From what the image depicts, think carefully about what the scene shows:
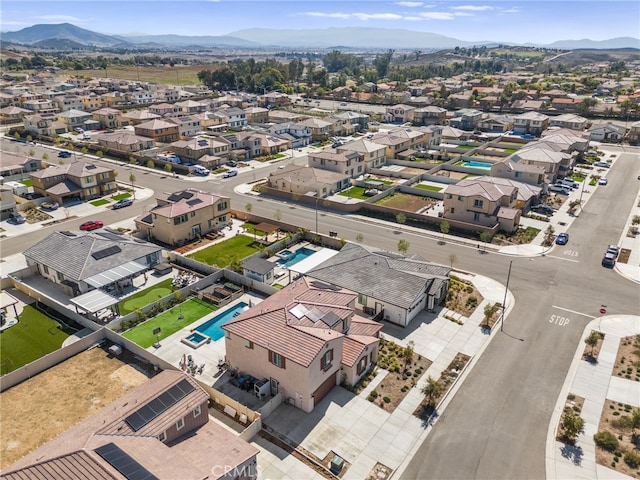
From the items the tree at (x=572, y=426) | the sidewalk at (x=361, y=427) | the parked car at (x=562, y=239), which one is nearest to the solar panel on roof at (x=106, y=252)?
the sidewalk at (x=361, y=427)

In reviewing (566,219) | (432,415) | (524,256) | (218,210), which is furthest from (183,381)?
(566,219)

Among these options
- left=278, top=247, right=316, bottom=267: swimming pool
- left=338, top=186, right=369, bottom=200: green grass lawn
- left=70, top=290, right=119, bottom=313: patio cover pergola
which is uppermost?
left=338, top=186, right=369, bottom=200: green grass lawn

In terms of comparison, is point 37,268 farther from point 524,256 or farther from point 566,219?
point 566,219

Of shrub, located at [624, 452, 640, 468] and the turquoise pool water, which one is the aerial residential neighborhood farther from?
the turquoise pool water

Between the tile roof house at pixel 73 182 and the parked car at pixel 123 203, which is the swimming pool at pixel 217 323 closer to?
the parked car at pixel 123 203

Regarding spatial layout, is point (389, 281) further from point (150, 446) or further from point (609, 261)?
point (609, 261)

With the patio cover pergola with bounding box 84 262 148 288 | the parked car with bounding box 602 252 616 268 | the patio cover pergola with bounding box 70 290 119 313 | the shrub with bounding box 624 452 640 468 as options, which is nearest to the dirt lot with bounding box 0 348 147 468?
the patio cover pergola with bounding box 70 290 119 313
